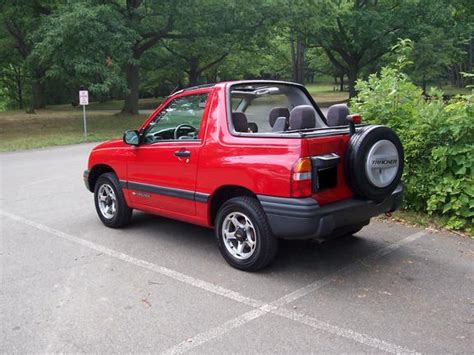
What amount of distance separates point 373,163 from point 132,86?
26.0 metres

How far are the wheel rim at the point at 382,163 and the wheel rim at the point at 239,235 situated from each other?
1.22m

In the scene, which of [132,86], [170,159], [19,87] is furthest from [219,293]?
[19,87]

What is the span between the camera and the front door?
17.1 ft

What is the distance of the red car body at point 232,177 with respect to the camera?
4246mm

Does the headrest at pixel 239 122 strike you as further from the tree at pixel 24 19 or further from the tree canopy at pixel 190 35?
the tree at pixel 24 19

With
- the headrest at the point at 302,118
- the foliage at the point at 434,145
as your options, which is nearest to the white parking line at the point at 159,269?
the headrest at the point at 302,118

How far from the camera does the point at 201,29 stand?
25031 millimetres

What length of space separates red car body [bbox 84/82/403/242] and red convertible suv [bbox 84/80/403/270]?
1 centimetres

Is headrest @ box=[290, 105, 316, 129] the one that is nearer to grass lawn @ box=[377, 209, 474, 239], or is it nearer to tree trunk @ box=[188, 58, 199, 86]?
grass lawn @ box=[377, 209, 474, 239]

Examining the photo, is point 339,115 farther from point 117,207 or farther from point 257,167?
point 117,207

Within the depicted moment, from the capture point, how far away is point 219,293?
429cm

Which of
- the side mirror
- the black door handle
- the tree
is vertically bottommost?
the black door handle

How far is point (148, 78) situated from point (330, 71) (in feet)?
79.9

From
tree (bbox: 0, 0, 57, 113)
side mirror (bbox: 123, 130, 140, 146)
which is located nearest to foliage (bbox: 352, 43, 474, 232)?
side mirror (bbox: 123, 130, 140, 146)
